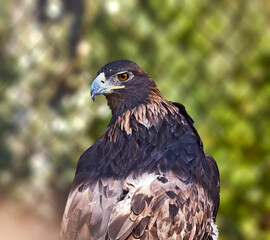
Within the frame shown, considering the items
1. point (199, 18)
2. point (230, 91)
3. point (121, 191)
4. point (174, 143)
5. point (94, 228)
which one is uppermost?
point (199, 18)

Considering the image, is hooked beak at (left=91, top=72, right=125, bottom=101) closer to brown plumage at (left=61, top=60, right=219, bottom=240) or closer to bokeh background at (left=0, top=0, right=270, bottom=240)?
brown plumage at (left=61, top=60, right=219, bottom=240)

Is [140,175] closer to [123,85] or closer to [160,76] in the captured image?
[123,85]

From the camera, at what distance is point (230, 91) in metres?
4.61

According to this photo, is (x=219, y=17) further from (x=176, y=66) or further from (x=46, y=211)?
(x=46, y=211)

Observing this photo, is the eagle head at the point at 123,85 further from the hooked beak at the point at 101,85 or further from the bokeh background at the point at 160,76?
the bokeh background at the point at 160,76

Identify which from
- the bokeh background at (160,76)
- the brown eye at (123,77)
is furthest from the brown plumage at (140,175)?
the bokeh background at (160,76)

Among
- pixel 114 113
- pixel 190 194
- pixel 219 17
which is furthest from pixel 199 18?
pixel 190 194

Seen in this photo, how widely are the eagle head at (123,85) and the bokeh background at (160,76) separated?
159 centimetres

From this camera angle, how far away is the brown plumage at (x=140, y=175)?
2541mm

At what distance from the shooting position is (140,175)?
2.65 metres

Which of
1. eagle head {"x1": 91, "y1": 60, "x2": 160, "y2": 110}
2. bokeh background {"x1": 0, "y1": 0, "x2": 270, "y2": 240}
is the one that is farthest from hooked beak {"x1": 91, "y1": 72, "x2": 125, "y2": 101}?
bokeh background {"x1": 0, "y1": 0, "x2": 270, "y2": 240}

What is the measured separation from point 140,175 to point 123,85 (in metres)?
0.44

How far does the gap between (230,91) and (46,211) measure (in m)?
1.79

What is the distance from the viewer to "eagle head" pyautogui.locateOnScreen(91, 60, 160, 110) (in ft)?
9.10
